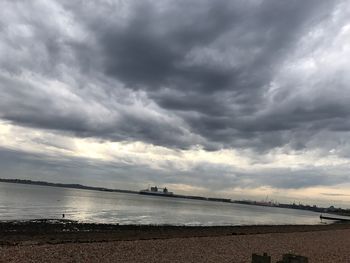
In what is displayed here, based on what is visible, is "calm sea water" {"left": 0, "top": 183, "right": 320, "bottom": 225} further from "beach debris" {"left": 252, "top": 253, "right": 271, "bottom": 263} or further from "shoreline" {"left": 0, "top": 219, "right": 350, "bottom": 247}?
"beach debris" {"left": 252, "top": 253, "right": 271, "bottom": 263}

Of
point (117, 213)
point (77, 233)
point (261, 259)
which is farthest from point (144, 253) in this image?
point (117, 213)

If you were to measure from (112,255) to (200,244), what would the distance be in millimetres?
7224

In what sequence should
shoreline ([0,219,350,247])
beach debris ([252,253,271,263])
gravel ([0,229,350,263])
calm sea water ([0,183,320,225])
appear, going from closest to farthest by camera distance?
beach debris ([252,253,271,263])
gravel ([0,229,350,263])
shoreline ([0,219,350,247])
calm sea water ([0,183,320,225])

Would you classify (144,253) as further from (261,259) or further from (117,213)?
(117,213)

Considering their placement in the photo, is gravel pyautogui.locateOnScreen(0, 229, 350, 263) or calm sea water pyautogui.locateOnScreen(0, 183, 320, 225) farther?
calm sea water pyautogui.locateOnScreen(0, 183, 320, 225)

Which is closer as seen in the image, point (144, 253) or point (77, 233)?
point (144, 253)

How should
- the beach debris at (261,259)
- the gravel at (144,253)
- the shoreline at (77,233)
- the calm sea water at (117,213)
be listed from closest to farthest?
the beach debris at (261,259), the gravel at (144,253), the shoreline at (77,233), the calm sea water at (117,213)

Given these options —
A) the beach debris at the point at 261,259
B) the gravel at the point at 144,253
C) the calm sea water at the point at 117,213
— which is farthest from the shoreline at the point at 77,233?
the beach debris at the point at 261,259

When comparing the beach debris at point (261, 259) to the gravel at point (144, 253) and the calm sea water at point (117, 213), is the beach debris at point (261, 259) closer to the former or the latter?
the gravel at point (144, 253)

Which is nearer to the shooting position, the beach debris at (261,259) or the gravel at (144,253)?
the beach debris at (261,259)

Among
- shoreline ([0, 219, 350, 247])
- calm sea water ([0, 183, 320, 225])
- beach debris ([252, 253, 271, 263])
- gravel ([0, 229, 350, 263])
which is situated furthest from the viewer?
Result: calm sea water ([0, 183, 320, 225])

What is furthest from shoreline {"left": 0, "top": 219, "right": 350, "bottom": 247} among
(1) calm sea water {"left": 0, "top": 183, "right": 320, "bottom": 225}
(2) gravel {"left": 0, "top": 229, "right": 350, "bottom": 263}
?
(1) calm sea water {"left": 0, "top": 183, "right": 320, "bottom": 225}

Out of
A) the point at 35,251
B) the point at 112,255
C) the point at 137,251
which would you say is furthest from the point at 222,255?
the point at 35,251

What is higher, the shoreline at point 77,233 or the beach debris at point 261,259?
the beach debris at point 261,259
